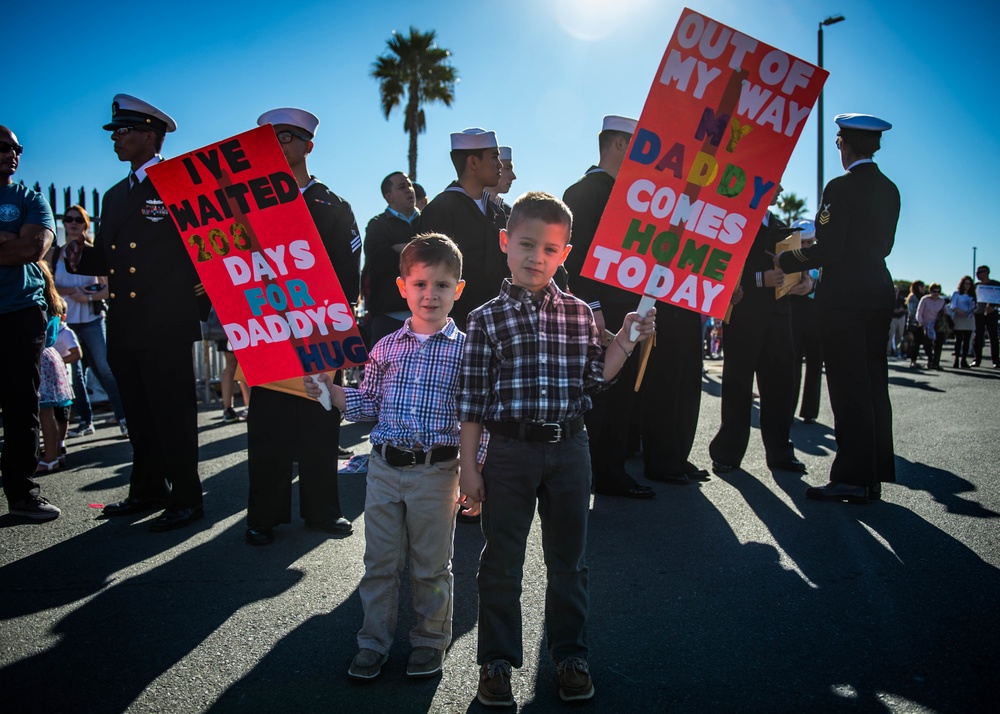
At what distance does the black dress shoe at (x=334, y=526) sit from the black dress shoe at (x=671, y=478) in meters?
2.39

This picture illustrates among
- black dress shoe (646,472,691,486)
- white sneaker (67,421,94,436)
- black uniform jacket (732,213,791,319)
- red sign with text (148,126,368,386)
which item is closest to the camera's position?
red sign with text (148,126,368,386)

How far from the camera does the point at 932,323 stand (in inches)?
722

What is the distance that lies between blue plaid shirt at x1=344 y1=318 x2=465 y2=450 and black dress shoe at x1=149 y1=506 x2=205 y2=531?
2.17 metres

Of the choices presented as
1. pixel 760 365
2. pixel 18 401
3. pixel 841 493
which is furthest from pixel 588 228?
pixel 18 401

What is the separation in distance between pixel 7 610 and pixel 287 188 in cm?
217

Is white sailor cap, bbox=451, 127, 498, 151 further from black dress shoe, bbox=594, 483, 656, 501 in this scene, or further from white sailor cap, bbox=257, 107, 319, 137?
black dress shoe, bbox=594, 483, 656, 501

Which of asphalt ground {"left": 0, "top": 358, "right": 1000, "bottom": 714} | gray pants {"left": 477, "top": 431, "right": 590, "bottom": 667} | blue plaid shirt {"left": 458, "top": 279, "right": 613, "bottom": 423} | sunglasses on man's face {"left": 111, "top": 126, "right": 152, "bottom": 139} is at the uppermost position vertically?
sunglasses on man's face {"left": 111, "top": 126, "right": 152, "bottom": 139}

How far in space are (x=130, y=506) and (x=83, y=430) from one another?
394 cm

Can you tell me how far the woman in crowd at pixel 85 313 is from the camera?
24.7 feet

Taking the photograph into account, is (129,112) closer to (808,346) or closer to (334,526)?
(334,526)

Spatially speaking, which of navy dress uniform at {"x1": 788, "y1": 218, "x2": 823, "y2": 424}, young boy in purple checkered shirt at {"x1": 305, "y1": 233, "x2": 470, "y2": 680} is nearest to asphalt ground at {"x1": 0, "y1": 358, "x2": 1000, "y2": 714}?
young boy in purple checkered shirt at {"x1": 305, "y1": 233, "x2": 470, "y2": 680}

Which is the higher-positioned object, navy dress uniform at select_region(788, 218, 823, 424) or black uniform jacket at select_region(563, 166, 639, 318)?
black uniform jacket at select_region(563, 166, 639, 318)

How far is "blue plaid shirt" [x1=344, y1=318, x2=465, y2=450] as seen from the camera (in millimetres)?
2725

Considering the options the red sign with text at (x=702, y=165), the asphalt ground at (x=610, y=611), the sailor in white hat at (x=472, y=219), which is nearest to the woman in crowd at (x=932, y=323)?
the asphalt ground at (x=610, y=611)
